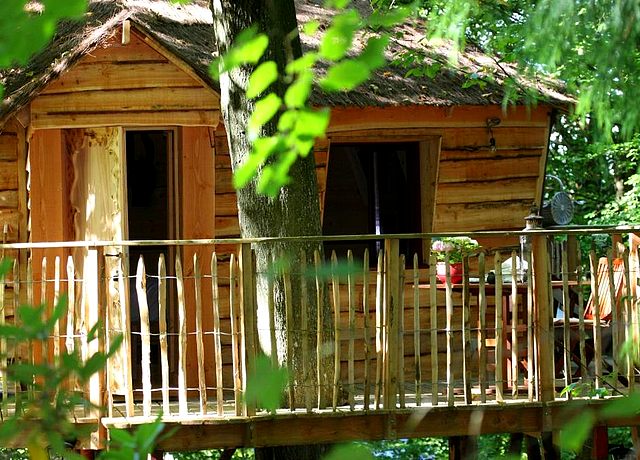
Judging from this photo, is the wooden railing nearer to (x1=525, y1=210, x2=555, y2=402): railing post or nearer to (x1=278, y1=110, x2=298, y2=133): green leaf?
(x1=525, y1=210, x2=555, y2=402): railing post

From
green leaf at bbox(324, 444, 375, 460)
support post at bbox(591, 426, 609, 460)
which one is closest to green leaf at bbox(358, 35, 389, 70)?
green leaf at bbox(324, 444, 375, 460)

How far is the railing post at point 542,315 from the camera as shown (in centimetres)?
757

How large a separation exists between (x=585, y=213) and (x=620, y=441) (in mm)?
6804

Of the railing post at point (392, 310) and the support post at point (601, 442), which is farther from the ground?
the railing post at point (392, 310)

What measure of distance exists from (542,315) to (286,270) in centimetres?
194

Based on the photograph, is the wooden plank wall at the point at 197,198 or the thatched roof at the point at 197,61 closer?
the thatched roof at the point at 197,61

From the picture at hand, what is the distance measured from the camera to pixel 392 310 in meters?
7.39

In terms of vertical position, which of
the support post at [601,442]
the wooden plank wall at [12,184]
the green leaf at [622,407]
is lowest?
the support post at [601,442]

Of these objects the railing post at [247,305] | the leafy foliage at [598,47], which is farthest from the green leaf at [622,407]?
the railing post at [247,305]

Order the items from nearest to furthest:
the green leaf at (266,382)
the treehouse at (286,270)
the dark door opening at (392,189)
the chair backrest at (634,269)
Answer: the green leaf at (266,382) → the treehouse at (286,270) → the chair backrest at (634,269) → the dark door opening at (392,189)

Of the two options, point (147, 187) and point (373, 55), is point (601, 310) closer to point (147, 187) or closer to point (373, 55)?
point (147, 187)

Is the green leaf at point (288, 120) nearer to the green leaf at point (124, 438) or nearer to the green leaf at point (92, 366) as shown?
the green leaf at point (92, 366)

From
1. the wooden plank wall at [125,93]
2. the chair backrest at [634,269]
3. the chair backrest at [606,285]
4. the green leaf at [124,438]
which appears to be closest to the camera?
the green leaf at [124,438]

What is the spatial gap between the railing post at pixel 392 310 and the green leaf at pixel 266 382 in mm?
5764
